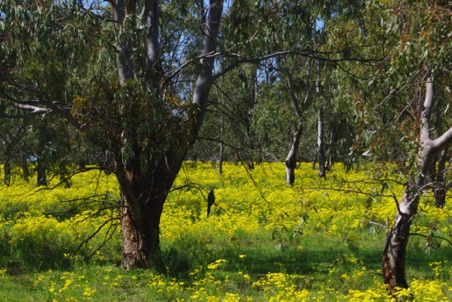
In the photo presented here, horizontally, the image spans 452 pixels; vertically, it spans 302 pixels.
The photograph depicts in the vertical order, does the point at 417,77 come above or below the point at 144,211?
above

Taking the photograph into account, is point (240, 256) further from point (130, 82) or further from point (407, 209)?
point (130, 82)

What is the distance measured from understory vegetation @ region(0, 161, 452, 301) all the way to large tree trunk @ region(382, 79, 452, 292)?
17 centimetres

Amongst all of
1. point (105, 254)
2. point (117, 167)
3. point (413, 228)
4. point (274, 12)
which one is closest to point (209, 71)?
point (274, 12)

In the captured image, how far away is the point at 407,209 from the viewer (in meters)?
7.04

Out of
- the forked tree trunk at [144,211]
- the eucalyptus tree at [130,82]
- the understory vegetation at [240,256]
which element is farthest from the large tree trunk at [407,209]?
the forked tree trunk at [144,211]

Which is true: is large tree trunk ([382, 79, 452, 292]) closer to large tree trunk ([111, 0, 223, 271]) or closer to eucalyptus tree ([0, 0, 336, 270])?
eucalyptus tree ([0, 0, 336, 270])

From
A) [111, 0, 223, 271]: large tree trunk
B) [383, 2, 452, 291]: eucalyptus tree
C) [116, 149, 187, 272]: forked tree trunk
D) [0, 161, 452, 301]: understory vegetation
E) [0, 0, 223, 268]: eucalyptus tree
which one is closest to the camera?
[383, 2, 452, 291]: eucalyptus tree

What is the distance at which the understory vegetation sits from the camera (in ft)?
24.6

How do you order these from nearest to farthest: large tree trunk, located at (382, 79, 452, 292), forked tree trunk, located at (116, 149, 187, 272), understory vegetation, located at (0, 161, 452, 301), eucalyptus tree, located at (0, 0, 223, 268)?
large tree trunk, located at (382, 79, 452, 292) → understory vegetation, located at (0, 161, 452, 301) → eucalyptus tree, located at (0, 0, 223, 268) → forked tree trunk, located at (116, 149, 187, 272)

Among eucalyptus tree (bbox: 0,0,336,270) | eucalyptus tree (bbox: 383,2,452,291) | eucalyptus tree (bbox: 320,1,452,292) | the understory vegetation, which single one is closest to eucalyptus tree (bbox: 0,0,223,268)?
eucalyptus tree (bbox: 0,0,336,270)

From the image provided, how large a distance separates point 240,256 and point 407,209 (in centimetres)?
244

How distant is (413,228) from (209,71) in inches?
202

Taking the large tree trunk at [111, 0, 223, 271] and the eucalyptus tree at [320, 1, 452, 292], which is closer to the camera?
the eucalyptus tree at [320, 1, 452, 292]

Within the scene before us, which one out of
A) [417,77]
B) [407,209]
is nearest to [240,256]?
[407,209]
